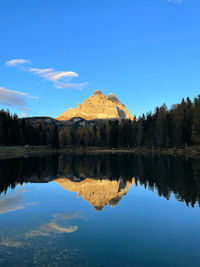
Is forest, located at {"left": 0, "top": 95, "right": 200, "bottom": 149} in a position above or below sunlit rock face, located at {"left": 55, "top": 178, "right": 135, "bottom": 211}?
above

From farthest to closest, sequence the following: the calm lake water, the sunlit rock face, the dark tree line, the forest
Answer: the dark tree line, the forest, the sunlit rock face, the calm lake water

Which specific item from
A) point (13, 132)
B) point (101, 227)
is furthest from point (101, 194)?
point (13, 132)

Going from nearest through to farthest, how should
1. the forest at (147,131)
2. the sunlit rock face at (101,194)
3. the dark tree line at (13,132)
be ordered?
1. the sunlit rock face at (101,194)
2. the forest at (147,131)
3. the dark tree line at (13,132)

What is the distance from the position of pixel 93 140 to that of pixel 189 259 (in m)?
167

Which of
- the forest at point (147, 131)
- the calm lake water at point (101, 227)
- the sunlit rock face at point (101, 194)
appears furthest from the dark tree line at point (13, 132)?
the calm lake water at point (101, 227)

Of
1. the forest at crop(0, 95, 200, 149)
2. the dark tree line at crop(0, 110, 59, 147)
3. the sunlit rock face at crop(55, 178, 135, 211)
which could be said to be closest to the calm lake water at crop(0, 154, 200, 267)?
the sunlit rock face at crop(55, 178, 135, 211)

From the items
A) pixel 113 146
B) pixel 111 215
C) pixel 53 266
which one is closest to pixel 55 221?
pixel 111 215

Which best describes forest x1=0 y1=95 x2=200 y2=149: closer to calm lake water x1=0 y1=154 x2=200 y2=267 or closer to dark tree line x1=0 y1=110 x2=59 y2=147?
dark tree line x1=0 y1=110 x2=59 y2=147

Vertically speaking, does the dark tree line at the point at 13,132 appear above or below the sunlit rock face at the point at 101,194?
above

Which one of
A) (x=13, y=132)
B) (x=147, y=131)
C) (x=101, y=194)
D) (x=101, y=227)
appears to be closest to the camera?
(x=101, y=227)

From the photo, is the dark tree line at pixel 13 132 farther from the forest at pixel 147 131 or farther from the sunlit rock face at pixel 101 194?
the sunlit rock face at pixel 101 194

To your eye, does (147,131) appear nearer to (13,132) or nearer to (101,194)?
(13,132)

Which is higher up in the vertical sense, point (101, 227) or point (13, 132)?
point (13, 132)

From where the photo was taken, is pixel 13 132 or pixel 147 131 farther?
pixel 147 131
